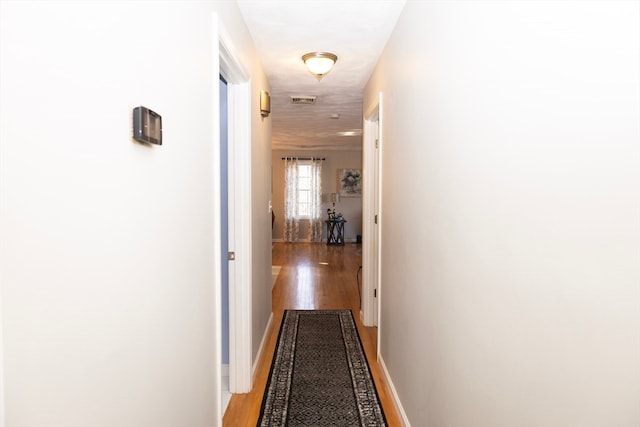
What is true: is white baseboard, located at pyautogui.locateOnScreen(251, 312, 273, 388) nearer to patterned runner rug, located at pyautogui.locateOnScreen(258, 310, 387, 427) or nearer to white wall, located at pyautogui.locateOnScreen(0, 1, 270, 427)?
patterned runner rug, located at pyautogui.locateOnScreen(258, 310, 387, 427)

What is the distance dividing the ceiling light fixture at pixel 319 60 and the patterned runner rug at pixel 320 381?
2176 mm

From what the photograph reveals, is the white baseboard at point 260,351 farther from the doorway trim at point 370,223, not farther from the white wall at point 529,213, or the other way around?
the white wall at point 529,213

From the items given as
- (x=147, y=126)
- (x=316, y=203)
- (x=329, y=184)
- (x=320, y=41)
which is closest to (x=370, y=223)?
(x=320, y=41)

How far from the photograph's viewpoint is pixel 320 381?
2.73 meters

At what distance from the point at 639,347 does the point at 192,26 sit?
1438mm

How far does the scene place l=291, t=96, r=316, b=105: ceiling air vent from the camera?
418 cm

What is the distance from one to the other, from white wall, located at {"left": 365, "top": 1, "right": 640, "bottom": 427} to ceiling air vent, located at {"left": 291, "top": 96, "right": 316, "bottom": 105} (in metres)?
2.44

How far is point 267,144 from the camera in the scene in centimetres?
345

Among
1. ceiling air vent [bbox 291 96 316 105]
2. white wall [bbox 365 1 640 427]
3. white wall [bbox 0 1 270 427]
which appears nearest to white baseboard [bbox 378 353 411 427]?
white wall [bbox 365 1 640 427]

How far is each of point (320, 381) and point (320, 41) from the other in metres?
2.29

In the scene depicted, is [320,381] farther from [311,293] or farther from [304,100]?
[304,100]

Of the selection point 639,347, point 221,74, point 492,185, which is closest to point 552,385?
point 639,347

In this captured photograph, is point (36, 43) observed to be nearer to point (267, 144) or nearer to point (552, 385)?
point (552, 385)

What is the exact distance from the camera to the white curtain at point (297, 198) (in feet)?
31.5
